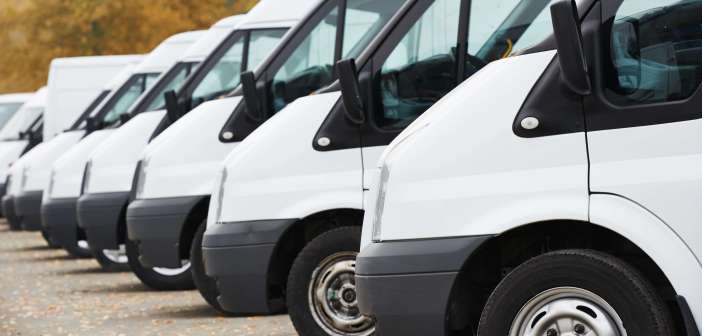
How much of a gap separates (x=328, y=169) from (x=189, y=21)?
39920mm

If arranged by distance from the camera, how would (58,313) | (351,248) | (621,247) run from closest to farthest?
(621,247) → (351,248) → (58,313)

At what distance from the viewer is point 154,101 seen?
16.5 meters

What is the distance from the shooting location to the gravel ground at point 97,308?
38.4 feet

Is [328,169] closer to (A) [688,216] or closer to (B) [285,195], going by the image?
(B) [285,195]

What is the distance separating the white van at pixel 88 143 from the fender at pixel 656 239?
11818mm

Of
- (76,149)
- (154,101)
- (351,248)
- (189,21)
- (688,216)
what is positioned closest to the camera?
(688,216)

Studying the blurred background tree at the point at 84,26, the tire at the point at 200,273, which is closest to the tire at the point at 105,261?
the tire at the point at 200,273

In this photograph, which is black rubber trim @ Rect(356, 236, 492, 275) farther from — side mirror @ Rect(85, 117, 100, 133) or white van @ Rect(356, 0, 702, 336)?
side mirror @ Rect(85, 117, 100, 133)

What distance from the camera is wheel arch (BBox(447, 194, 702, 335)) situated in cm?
630

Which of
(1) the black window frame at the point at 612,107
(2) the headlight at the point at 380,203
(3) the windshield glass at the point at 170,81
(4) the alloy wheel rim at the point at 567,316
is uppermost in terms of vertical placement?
(1) the black window frame at the point at 612,107

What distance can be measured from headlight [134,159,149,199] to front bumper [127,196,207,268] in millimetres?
296

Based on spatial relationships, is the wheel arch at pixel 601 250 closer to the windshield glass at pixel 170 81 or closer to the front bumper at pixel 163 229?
the front bumper at pixel 163 229

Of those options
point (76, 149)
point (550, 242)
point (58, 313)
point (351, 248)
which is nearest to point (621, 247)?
point (550, 242)

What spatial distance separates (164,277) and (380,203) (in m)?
8.10
